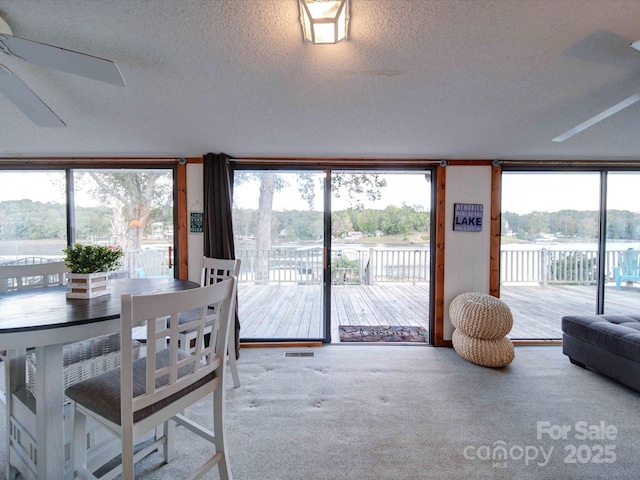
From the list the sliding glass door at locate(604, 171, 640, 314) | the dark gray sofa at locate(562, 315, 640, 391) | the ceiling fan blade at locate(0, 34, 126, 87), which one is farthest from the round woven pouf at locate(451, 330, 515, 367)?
the ceiling fan blade at locate(0, 34, 126, 87)

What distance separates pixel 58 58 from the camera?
116cm

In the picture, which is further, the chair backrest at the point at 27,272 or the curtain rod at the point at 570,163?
the curtain rod at the point at 570,163

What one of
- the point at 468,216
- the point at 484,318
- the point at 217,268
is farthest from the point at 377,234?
the point at 217,268

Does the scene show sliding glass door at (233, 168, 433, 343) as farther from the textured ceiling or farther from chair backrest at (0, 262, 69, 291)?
chair backrest at (0, 262, 69, 291)

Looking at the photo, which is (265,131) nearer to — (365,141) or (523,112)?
(365,141)

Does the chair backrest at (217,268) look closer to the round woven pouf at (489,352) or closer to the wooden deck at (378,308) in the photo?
the wooden deck at (378,308)

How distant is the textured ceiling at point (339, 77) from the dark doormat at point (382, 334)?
7.30 ft

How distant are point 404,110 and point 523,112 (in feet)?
3.01

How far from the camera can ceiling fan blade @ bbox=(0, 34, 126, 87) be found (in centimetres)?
110

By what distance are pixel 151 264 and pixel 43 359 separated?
2520 mm

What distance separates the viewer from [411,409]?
6.55ft

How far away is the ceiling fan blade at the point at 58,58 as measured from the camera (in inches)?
43.1

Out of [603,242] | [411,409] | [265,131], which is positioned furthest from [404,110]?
[603,242]

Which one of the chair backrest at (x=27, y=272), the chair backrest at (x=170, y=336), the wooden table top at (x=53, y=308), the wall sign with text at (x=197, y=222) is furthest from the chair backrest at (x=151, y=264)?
the chair backrest at (x=170, y=336)
